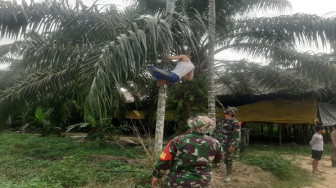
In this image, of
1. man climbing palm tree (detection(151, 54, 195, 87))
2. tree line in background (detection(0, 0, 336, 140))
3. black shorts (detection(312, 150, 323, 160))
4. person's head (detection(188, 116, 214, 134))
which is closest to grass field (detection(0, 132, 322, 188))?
black shorts (detection(312, 150, 323, 160))

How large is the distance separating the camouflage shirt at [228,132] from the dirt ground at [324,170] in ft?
6.49

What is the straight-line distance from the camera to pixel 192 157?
8.96 ft

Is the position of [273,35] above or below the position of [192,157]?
above

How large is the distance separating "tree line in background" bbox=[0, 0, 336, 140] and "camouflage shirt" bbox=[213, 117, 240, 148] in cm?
160

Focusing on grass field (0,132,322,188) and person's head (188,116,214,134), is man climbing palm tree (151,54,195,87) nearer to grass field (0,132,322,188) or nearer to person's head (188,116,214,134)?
grass field (0,132,322,188)

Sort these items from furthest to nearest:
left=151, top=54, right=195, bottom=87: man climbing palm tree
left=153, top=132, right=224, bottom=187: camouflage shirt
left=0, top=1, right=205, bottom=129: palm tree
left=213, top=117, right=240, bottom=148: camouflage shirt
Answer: left=213, top=117, right=240, bottom=148: camouflage shirt, left=151, top=54, right=195, bottom=87: man climbing palm tree, left=0, top=1, right=205, bottom=129: palm tree, left=153, top=132, right=224, bottom=187: camouflage shirt

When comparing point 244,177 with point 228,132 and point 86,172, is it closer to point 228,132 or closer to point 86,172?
point 228,132

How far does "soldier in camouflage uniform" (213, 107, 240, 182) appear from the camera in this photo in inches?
193

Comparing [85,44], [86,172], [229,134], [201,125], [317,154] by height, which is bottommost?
[317,154]

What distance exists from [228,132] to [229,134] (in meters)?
0.04

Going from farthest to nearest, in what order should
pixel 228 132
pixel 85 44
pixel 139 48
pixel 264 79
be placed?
1. pixel 264 79
2. pixel 85 44
3. pixel 228 132
4. pixel 139 48

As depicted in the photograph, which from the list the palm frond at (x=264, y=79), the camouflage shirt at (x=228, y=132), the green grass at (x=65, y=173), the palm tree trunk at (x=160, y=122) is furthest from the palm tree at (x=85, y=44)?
the palm frond at (x=264, y=79)

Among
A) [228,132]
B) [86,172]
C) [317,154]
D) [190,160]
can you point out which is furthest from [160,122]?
[317,154]

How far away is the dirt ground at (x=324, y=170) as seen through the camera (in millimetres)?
5677
